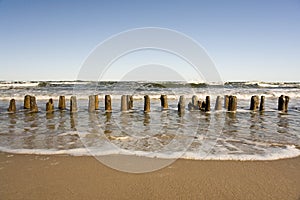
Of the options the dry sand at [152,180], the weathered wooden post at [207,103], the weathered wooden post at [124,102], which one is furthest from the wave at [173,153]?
the weathered wooden post at [124,102]

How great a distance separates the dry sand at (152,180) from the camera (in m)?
3.34

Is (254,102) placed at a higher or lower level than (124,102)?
higher

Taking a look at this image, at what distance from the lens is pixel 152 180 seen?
3.79m

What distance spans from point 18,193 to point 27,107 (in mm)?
11670

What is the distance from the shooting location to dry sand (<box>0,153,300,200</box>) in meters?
3.34

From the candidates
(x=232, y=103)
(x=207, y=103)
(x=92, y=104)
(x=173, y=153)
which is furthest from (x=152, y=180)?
(x=232, y=103)

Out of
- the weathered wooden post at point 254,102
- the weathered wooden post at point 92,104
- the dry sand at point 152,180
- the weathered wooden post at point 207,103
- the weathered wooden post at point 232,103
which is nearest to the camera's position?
the dry sand at point 152,180

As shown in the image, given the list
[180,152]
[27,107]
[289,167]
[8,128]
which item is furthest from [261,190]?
[27,107]

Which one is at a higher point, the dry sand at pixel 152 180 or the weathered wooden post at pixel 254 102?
the weathered wooden post at pixel 254 102

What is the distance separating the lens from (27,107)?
1383cm

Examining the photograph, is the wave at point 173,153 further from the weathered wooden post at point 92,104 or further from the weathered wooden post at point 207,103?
the weathered wooden post at point 207,103

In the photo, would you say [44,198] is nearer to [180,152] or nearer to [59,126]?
[180,152]

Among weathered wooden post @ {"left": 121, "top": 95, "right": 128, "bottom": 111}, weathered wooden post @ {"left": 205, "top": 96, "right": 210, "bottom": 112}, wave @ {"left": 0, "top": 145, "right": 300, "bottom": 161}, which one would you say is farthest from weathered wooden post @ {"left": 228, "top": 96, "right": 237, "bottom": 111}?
wave @ {"left": 0, "top": 145, "right": 300, "bottom": 161}

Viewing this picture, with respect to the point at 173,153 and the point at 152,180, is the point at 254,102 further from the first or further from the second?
the point at 152,180
